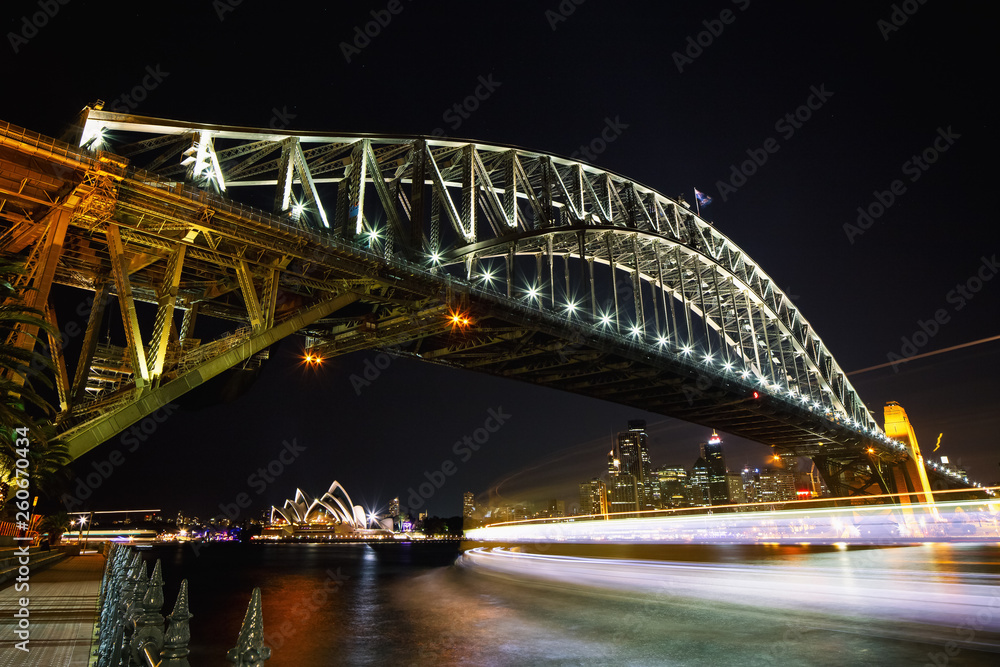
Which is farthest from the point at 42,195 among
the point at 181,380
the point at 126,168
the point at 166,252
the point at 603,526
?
the point at 603,526

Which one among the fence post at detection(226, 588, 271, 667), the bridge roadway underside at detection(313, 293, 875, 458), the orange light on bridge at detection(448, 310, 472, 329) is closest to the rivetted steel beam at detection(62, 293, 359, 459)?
the orange light on bridge at detection(448, 310, 472, 329)

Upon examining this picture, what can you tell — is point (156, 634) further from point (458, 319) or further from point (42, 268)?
point (458, 319)

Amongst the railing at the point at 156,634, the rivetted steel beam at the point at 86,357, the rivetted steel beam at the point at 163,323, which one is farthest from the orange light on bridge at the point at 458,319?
the railing at the point at 156,634

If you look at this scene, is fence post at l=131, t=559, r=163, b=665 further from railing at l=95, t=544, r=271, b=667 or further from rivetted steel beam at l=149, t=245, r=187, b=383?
rivetted steel beam at l=149, t=245, r=187, b=383

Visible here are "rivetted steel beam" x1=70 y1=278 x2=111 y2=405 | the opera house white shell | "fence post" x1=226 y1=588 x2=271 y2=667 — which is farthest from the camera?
the opera house white shell

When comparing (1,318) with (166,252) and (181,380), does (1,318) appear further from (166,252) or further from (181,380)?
(166,252)
